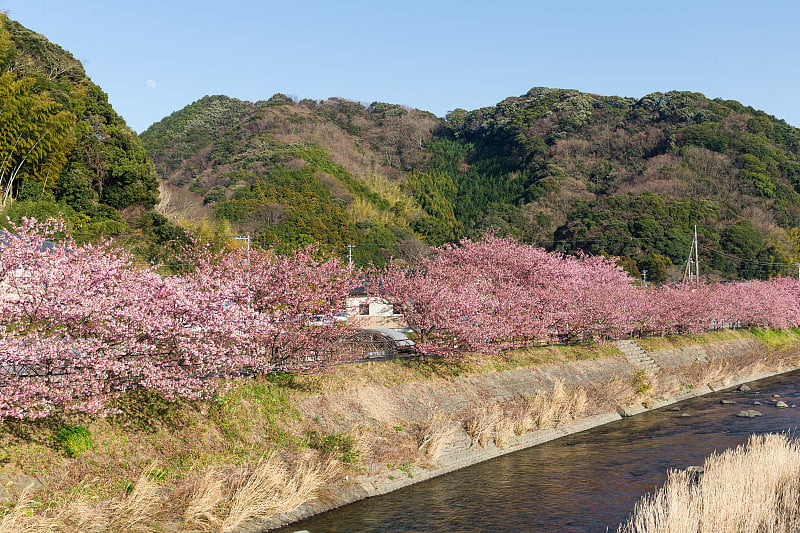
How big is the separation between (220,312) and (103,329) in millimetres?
3172

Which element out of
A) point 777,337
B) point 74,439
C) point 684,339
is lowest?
point 777,337

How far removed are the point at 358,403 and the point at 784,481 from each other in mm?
13243

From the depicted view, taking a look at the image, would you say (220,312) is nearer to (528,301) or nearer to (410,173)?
(528,301)

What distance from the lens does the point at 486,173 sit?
502 ft

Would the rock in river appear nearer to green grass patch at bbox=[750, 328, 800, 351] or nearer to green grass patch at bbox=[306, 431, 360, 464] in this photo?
green grass patch at bbox=[306, 431, 360, 464]

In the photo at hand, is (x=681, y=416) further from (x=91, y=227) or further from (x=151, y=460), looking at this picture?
(x=91, y=227)

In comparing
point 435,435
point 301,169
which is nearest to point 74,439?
point 435,435

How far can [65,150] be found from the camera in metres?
48.2

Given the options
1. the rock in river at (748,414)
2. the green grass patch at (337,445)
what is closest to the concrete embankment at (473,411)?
the green grass patch at (337,445)

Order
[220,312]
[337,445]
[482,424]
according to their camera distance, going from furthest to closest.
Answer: [482,424]
[337,445]
[220,312]

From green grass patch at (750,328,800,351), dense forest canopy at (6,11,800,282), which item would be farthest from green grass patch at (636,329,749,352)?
dense forest canopy at (6,11,800,282)

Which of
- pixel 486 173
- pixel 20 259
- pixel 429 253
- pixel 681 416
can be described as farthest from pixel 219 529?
pixel 486 173

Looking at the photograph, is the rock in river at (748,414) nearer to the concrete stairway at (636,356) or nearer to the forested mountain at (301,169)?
the concrete stairway at (636,356)

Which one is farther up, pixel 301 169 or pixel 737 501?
pixel 301 169
